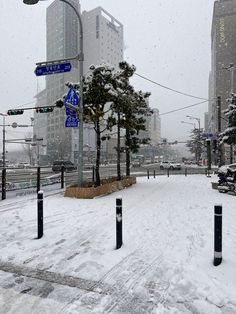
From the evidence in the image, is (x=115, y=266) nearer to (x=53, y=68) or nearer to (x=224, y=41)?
(x=53, y=68)

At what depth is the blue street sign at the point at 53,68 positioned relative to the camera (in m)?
13.6

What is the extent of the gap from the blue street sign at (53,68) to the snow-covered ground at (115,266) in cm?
701

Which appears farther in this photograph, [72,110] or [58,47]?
[58,47]

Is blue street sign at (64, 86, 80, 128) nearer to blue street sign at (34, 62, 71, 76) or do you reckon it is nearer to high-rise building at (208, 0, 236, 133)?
blue street sign at (34, 62, 71, 76)

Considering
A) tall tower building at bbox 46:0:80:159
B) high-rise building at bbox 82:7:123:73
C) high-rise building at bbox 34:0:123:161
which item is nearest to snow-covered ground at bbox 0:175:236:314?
high-rise building at bbox 34:0:123:161

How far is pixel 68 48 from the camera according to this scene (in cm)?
12512

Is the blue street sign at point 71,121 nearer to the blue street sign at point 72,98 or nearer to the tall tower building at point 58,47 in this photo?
the blue street sign at point 72,98

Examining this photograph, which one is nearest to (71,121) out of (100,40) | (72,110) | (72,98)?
(72,110)

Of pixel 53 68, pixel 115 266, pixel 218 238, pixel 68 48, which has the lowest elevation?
pixel 115 266

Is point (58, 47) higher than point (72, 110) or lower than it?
higher

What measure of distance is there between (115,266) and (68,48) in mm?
129435

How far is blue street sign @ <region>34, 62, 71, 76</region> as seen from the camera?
13590 mm


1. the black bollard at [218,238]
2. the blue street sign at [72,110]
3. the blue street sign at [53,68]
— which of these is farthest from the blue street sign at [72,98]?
the black bollard at [218,238]

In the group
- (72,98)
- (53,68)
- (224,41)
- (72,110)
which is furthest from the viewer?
(224,41)
